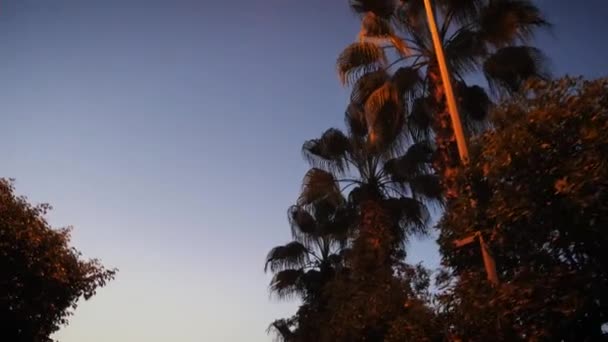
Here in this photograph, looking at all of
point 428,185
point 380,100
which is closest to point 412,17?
point 380,100

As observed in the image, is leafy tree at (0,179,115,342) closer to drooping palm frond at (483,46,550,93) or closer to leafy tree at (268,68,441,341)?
leafy tree at (268,68,441,341)

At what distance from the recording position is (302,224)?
21.0 metres

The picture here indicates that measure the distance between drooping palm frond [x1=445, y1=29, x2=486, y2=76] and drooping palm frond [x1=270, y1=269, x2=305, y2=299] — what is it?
11.9m

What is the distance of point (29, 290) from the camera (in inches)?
459

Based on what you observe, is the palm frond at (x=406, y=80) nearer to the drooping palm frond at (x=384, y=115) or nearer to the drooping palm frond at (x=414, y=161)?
the drooping palm frond at (x=384, y=115)

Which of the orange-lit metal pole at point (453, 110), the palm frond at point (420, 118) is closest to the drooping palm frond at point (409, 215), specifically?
the palm frond at point (420, 118)

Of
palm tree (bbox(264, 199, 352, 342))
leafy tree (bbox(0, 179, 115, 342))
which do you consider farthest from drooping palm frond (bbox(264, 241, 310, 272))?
leafy tree (bbox(0, 179, 115, 342))

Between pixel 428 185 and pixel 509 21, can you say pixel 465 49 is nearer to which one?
pixel 509 21

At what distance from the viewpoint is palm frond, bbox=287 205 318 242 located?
20922 millimetres

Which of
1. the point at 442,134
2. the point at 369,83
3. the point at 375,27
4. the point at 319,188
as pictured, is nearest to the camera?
the point at 442,134

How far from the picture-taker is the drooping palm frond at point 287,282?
20656 millimetres

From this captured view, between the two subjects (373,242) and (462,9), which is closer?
(462,9)

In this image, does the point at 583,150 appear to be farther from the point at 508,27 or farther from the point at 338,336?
the point at 338,336

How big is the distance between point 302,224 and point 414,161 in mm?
7656
